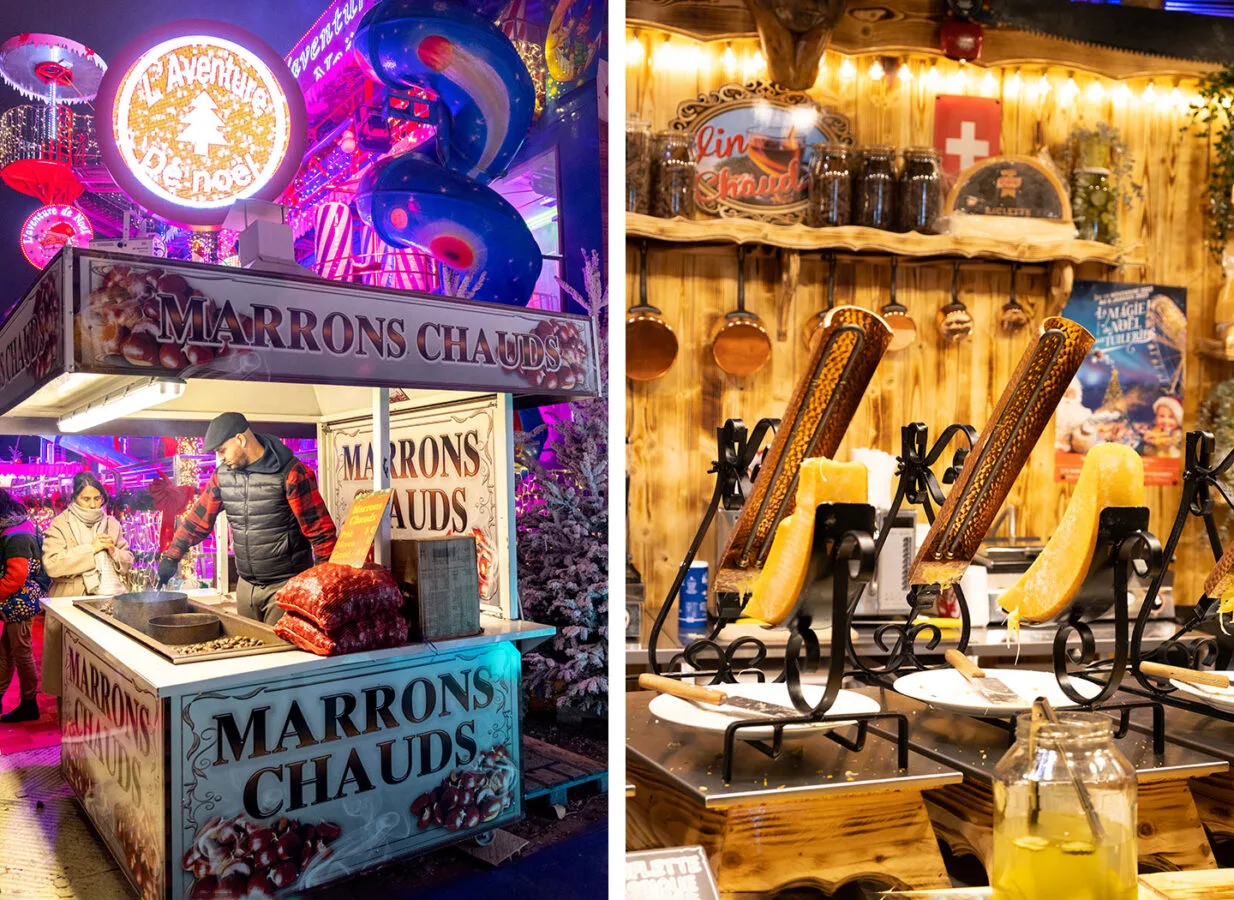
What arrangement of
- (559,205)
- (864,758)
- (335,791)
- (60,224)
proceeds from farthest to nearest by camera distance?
(864,758), (559,205), (335,791), (60,224)

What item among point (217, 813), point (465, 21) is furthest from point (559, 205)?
point (217, 813)

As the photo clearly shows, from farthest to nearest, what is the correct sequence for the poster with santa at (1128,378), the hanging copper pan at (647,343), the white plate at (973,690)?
the poster with santa at (1128,378) → the hanging copper pan at (647,343) → the white plate at (973,690)

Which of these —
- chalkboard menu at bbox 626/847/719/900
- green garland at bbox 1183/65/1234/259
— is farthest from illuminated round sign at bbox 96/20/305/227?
green garland at bbox 1183/65/1234/259

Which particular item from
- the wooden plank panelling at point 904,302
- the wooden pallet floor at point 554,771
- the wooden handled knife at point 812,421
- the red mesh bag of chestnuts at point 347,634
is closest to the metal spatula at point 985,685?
the wooden handled knife at point 812,421

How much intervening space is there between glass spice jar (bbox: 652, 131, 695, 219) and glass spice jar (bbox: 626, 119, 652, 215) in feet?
0.12

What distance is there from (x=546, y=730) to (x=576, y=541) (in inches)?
8.8

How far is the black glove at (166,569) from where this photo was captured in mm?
915

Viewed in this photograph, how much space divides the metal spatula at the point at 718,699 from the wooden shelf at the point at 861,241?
229 cm

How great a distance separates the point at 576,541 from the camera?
117cm

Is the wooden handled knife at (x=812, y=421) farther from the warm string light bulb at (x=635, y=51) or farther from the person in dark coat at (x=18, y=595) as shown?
the warm string light bulb at (x=635, y=51)

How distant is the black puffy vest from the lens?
37.2 inches

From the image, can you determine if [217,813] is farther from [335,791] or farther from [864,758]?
[864,758]

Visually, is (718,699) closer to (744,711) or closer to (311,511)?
(744,711)

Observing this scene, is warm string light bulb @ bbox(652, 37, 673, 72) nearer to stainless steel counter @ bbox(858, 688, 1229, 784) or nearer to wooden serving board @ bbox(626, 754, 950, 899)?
stainless steel counter @ bbox(858, 688, 1229, 784)
